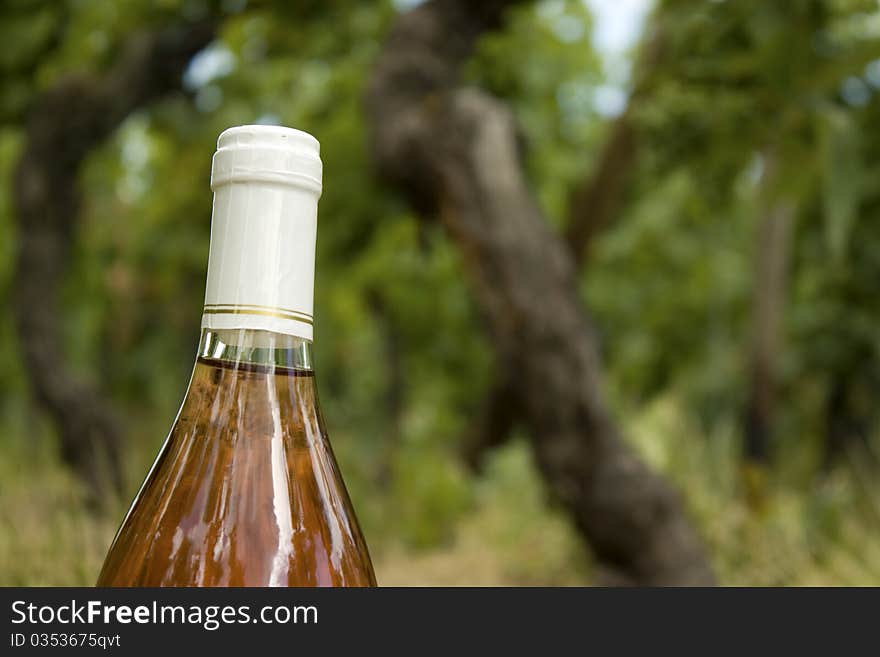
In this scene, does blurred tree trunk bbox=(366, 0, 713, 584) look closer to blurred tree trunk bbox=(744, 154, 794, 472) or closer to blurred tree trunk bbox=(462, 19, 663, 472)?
blurred tree trunk bbox=(462, 19, 663, 472)

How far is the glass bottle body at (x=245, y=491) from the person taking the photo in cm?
63

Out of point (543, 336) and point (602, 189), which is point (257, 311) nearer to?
point (543, 336)

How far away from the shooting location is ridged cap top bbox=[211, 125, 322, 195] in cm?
62

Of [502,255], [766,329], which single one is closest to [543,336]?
[502,255]

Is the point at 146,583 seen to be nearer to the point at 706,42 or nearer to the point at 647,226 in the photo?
the point at 706,42

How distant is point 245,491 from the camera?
64 centimetres

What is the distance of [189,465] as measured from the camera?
668 millimetres

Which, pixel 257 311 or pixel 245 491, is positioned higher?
A: pixel 257 311

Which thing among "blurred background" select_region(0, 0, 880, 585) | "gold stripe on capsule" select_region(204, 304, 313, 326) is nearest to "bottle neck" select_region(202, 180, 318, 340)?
"gold stripe on capsule" select_region(204, 304, 313, 326)

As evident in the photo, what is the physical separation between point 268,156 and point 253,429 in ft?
0.68

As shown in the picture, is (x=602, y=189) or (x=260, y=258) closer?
(x=260, y=258)

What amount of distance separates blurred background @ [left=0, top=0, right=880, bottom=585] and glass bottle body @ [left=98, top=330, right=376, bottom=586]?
1549 mm
